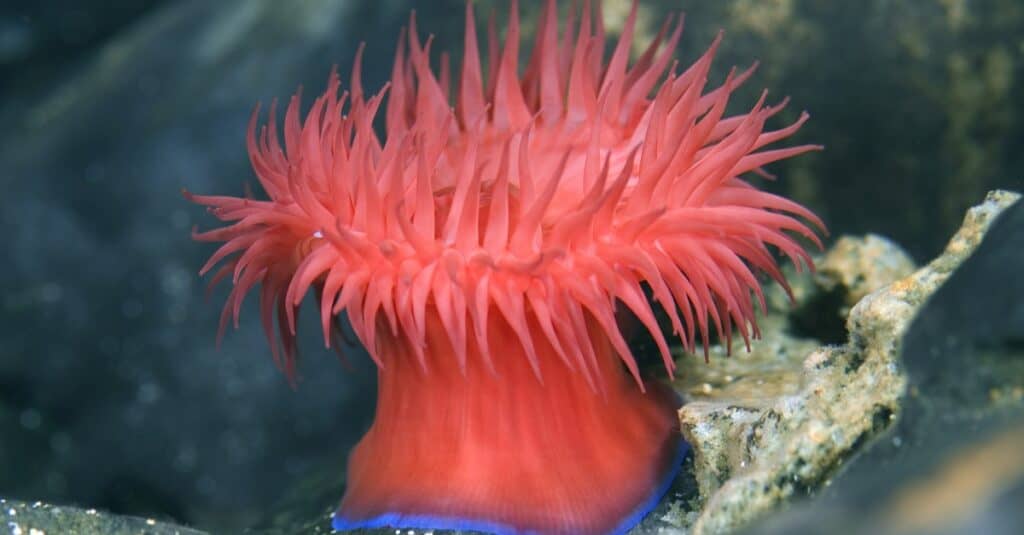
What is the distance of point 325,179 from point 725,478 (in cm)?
109

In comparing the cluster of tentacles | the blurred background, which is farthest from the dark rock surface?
the blurred background

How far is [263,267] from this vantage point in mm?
2088

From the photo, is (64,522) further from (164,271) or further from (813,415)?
(164,271)

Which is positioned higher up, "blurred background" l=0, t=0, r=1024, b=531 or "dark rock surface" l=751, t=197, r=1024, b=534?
"blurred background" l=0, t=0, r=1024, b=531

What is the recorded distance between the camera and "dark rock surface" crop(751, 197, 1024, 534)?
78 cm

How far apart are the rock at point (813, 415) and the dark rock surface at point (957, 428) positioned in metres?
0.12

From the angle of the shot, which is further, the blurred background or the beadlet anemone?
the blurred background

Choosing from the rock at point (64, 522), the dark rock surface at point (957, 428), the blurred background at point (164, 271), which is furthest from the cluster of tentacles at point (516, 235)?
the blurred background at point (164, 271)

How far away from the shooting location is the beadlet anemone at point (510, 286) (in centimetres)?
182

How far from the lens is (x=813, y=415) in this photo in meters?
1.56

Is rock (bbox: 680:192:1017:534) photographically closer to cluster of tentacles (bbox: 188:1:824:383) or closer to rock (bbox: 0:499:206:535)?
cluster of tentacles (bbox: 188:1:824:383)

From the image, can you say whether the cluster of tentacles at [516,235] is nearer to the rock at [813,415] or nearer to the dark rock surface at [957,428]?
the rock at [813,415]

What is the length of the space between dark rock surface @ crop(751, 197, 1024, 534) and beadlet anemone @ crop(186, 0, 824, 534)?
24.6 inches

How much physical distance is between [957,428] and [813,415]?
45cm
